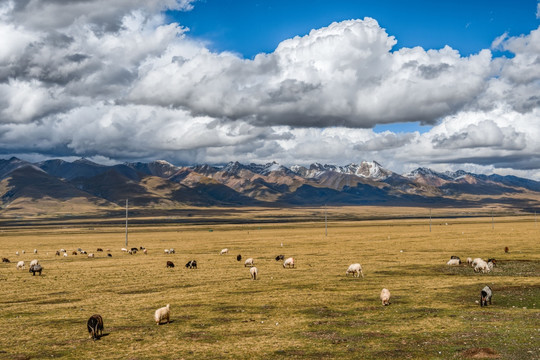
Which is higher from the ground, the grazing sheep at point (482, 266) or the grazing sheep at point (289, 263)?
the grazing sheep at point (482, 266)

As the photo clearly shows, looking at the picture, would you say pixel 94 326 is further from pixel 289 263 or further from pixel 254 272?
pixel 289 263

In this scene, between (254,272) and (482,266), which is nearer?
(254,272)

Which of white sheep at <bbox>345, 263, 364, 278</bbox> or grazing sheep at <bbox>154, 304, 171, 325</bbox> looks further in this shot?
white sheep at <bbox>345, 263, 364, 278</bbox>

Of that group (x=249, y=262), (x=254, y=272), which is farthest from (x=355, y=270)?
(x=249, y=262)

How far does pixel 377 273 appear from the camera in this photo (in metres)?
46.8

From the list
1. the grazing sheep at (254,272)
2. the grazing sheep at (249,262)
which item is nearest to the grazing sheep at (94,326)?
the grazing sheep at (254,272)

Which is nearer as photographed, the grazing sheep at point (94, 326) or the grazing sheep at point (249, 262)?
the grazing sheep at point (94, 326)

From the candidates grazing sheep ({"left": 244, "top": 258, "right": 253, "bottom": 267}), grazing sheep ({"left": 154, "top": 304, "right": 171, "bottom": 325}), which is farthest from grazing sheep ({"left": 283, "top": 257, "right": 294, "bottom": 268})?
grazing sheep ({"left": 154, "top": 304, "right": 171, "bottom": 325})

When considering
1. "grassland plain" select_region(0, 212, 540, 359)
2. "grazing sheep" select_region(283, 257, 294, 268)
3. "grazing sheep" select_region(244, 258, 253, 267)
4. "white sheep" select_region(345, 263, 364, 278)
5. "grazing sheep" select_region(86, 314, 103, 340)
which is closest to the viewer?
"grassland plain" select_region(0, 212, 540, 359)

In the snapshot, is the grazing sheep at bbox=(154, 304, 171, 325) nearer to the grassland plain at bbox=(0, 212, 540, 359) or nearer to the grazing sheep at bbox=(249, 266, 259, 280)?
the grassland plain at bbox=(0, 212, 540, 359)

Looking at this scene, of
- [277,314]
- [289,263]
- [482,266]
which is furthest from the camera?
[289,263]

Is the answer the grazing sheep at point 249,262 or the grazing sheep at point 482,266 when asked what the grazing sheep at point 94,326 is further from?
the grazing sheep at point 482,266

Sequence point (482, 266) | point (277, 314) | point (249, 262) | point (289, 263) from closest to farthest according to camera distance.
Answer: point (277, 314), point (482, 266), point (289, 263), point (249, 262)

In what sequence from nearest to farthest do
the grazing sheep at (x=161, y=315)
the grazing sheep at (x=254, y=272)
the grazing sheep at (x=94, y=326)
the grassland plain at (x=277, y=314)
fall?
the grassland plain at (x=277, y=314), the grazing sheep at (x=94, y=326), the grazing sheep at (x=161, y=315), the grazing sheep at (x=254, y=272)
